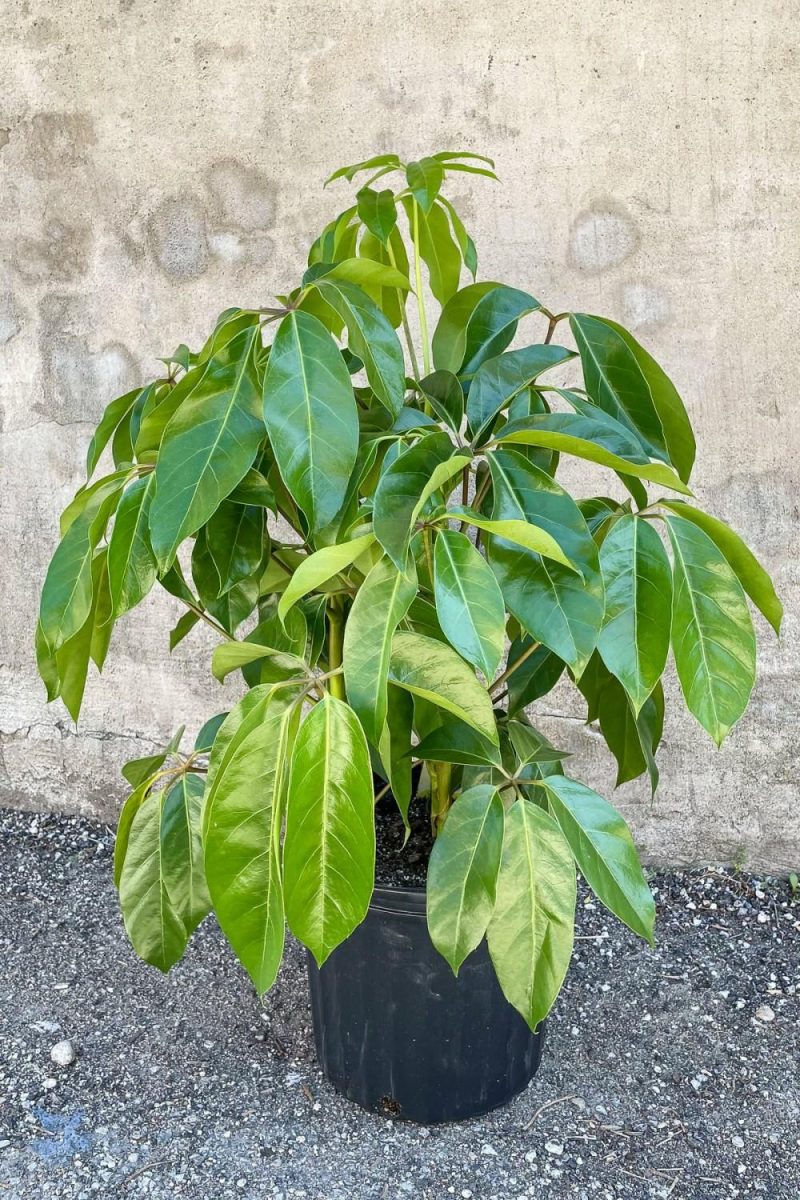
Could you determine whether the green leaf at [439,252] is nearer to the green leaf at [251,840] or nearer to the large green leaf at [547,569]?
the large green leaf at [547,569]

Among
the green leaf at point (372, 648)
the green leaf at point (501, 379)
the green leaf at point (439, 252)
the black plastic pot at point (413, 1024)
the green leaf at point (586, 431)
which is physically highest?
the green leaf at point (439, 252)

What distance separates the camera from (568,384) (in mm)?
1896

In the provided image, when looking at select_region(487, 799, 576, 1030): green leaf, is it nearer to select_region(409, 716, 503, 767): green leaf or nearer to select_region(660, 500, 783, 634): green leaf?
select_region(409, 716, 503, 767): green leaf

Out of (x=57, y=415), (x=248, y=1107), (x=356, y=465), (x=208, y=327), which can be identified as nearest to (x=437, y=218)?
(x=356, y=465)

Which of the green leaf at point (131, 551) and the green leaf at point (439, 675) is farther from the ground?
the green leaf at point (131, 551)

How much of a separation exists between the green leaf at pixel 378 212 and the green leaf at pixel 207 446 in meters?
0.25

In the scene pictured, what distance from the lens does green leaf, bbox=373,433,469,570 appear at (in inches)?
34.2

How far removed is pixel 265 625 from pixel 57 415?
3.71ft

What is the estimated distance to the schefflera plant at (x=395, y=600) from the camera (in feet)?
2.97

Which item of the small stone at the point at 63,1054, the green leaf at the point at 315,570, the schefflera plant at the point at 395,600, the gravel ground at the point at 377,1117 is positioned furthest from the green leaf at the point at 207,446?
the small stone at the point at 63,1054

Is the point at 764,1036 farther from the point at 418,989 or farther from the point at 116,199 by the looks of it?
the point at 116,199

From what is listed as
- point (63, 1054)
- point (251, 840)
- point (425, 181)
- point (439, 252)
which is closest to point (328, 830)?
point (251, 840)

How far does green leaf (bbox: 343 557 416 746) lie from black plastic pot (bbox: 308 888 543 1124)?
0.47 metres

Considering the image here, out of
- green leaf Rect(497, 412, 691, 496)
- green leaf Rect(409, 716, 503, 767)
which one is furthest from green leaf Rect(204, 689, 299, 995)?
green leaf Rect(497, 412, 691, 496)
